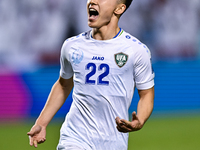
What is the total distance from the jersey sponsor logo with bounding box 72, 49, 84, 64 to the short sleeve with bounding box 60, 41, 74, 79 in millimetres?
101

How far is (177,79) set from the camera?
13.2 m

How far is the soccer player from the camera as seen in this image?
4105 mm

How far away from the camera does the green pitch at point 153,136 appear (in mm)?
8812

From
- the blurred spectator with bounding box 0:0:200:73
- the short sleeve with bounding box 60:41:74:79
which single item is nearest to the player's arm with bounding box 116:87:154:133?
the short sleeve with bounding box 60:41:74:79

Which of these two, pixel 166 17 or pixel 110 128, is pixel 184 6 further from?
pixel 110 128

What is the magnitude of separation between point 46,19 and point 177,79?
13.8 ft

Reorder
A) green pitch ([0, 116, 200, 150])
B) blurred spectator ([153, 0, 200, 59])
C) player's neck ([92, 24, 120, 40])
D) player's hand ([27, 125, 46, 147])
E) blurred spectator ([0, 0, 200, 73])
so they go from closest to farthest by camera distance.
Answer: player's hand ([27, 125, 46, 147]) < player's neck ([92, 24, 120, 40]) < green pitch ([0, 116, 200, 150]) < blurred spectator ([0, 0, 200, 73]) < blurred spectator ([153, 0, 200, 59])

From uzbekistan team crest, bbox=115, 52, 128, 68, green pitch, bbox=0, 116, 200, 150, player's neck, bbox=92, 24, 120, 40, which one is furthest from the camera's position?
green pitch, bbox=0, 116, 200, 150

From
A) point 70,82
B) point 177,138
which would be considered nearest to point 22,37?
point 177,138

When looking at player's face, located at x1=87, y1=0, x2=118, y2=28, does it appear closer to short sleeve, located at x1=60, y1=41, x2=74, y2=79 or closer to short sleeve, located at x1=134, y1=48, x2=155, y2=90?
short sleeve, located at x1=60, y1=41, x2=74, y2=79

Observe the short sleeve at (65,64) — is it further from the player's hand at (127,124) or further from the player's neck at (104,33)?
the player's hand at (127,124)

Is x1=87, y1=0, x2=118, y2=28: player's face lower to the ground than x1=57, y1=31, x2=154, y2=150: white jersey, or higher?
higher

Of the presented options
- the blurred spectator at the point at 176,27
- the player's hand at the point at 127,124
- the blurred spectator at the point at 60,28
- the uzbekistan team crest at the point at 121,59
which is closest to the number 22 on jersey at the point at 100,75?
the uzbekistan team crest at the point at 121,59

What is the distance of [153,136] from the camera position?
9914 millimetres
